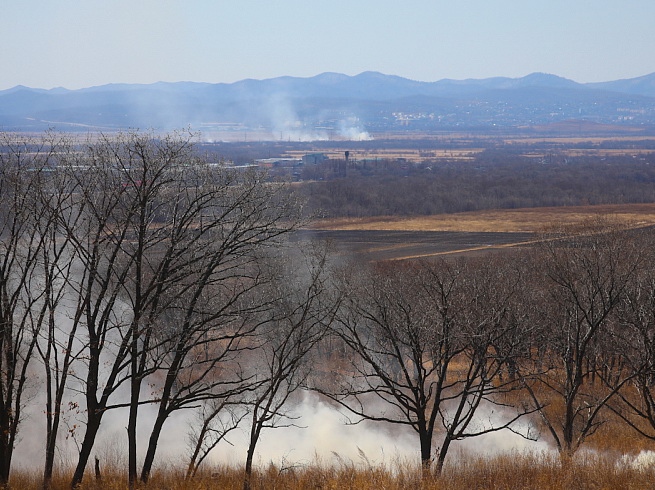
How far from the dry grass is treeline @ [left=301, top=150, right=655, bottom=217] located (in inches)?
154

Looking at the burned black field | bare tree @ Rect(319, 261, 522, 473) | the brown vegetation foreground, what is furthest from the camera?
the burned black field

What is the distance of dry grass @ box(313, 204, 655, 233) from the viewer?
88.2 m

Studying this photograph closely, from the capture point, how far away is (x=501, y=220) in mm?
96125

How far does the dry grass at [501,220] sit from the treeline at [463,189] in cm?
391

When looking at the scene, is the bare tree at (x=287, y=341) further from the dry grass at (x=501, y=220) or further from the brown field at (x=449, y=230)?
the dry grass at (x=501, y=220)

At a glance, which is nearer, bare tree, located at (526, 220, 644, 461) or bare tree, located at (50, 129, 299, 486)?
bare tree, located at (50, 129, 299, 486)

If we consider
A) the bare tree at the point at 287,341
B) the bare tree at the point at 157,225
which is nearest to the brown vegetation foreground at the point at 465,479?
the bare tree at the point at 287,341

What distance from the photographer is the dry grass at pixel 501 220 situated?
88250mm

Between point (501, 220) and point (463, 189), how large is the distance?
2814 cm

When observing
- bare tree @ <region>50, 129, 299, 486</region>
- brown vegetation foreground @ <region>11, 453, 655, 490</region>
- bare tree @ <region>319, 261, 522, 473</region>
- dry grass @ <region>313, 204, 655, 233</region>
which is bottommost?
dry grass @ <region>313, 204, 655, 233</region>

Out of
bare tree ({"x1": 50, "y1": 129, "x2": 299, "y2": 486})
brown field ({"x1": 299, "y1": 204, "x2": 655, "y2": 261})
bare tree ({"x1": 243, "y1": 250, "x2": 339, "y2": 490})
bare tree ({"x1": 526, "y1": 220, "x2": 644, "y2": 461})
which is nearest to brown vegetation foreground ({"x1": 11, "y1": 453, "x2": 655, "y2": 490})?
bare tree ({"x1": 243, "y1": 250, "x2": 339, "y2": 490})

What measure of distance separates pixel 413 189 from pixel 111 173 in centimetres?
10915

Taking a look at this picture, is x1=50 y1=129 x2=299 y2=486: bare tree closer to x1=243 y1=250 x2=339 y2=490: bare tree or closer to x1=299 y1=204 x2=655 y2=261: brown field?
x1=243 y1=250 x2=339 y2=490: bare tree

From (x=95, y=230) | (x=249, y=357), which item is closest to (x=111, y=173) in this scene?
(x=95, y=230)
